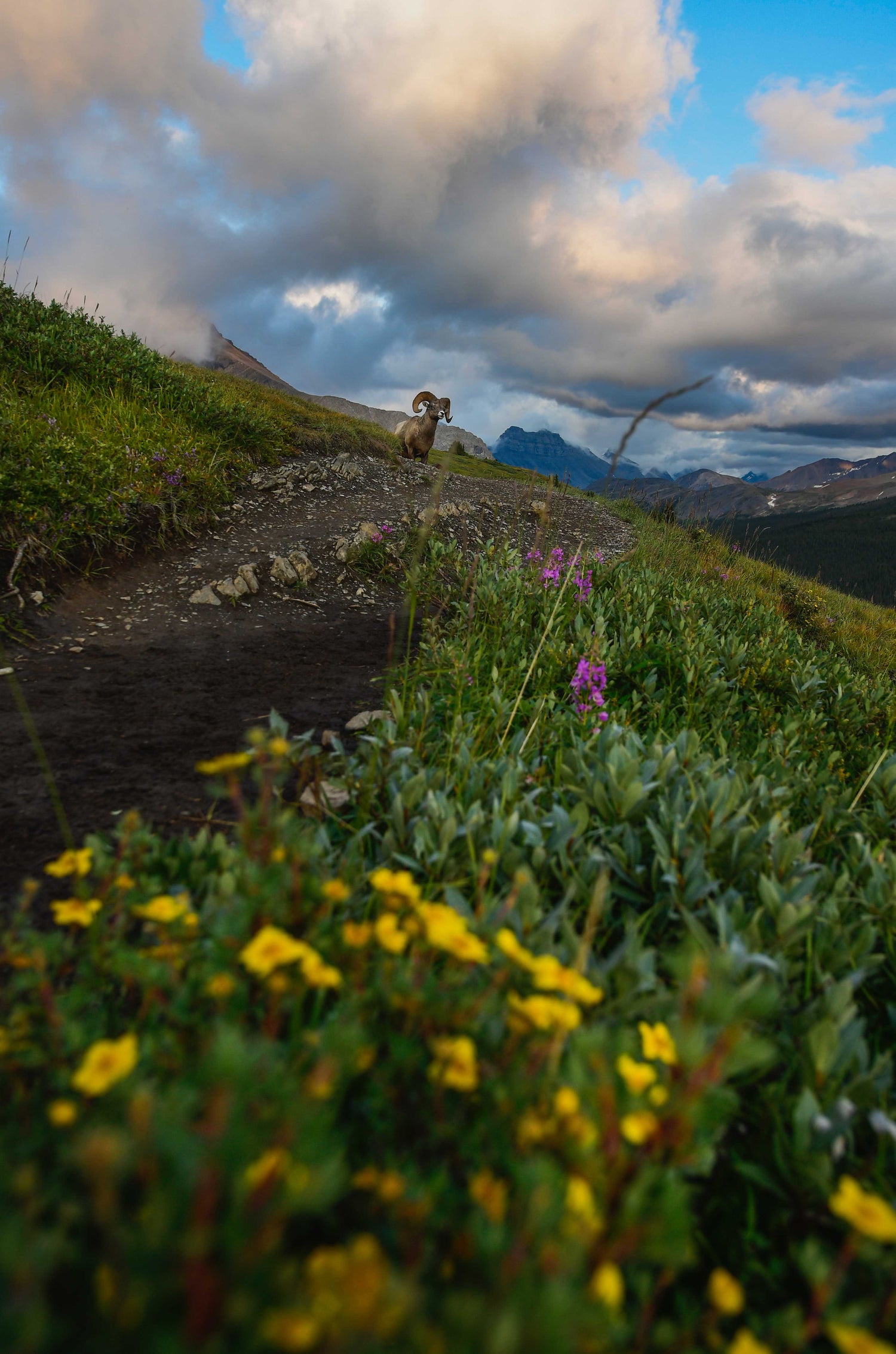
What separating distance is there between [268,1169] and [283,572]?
6.45 meters

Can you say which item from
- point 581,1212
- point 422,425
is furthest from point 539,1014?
point 422,425

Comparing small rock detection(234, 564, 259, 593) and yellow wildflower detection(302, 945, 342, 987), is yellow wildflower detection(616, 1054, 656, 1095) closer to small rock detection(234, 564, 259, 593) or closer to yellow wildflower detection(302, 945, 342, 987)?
yellow wildflower detection(302, 945, 342, 987)

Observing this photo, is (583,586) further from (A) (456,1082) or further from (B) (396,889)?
(A) (456,1082)

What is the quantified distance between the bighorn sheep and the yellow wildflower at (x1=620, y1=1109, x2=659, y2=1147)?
46.9 feet

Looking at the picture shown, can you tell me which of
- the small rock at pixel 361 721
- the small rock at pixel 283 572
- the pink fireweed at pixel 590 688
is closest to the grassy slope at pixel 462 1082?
the pink fireweed at pixel 590 688

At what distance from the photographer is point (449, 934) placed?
1.18m

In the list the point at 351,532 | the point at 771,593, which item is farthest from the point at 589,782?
the point at 771,593

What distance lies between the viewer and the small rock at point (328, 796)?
2913mm

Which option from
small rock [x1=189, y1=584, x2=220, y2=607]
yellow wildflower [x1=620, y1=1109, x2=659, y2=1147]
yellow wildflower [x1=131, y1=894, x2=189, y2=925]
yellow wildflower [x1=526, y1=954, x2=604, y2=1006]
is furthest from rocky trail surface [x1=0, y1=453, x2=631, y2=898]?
yellow wildflower [x1=620, y1=1109, x2=659, y2=1147]

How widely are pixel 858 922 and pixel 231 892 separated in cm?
222

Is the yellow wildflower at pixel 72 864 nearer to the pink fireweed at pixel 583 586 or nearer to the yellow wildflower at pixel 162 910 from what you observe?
the yellow wildflower at pixel 162 910

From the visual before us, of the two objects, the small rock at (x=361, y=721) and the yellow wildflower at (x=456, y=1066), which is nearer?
the yellow wildflower at (x=456, y=1066)

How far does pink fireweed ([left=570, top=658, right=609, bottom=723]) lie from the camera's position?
381cm

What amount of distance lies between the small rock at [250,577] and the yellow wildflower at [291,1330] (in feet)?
20.4
